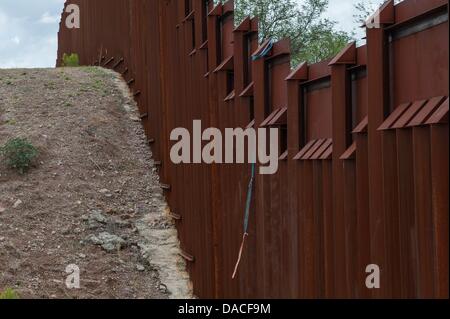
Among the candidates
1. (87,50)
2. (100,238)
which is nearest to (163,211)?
(100,238)

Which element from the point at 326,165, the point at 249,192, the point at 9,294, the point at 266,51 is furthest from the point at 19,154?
the point at 326,165

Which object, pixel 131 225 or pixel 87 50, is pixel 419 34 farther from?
pixel 87 50

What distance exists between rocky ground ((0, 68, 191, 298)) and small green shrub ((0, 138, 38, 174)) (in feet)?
0.46

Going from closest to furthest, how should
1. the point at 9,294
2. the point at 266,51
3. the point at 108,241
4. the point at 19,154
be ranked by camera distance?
the point at 266,51 → the point at 9,294 → the point at 108,241 → the point at 19,154

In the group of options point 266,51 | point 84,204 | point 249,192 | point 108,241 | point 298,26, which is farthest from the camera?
point 298,26

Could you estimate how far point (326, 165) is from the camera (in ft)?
18.8

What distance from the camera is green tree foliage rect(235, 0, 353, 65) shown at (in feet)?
67.3

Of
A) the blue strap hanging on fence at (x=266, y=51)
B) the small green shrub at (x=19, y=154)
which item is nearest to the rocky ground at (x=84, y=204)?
the small green shrub at (x=19, y=154)

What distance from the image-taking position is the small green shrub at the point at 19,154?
12836 millimetres

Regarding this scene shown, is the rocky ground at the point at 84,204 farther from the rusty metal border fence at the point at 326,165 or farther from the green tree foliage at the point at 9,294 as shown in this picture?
the rusty metal border fence at the point at 326,165

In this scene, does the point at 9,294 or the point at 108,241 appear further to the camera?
the point at 108,241

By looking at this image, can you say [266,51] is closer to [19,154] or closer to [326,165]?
[326,165]

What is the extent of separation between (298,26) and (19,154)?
10.6 m

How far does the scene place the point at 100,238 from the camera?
1124 cm
